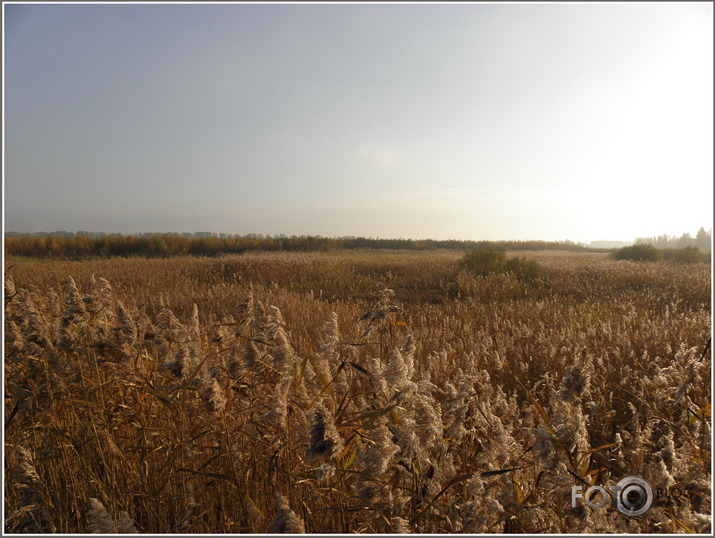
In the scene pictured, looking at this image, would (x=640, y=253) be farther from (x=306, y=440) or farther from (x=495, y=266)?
(x=306, y=440)

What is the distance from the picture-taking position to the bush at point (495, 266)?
991 centimetres

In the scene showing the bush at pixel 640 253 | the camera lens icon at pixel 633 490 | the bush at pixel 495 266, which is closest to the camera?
the camera lens icon at pixel 633 490

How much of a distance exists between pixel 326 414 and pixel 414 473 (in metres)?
0.57

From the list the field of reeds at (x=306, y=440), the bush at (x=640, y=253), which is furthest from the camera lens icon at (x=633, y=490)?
the bush at (x=640, y=253)

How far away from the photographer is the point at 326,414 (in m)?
1.08

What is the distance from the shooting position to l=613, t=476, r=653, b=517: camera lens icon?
4.53 ft

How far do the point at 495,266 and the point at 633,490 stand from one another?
963cm

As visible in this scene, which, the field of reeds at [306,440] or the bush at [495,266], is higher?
the bush at [495,266]

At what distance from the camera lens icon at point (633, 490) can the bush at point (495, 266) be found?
8.37 metres

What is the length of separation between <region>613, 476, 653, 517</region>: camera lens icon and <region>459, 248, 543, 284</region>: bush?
8.37 metres

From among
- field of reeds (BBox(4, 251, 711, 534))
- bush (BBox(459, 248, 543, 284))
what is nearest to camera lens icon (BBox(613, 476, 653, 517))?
field of reeds (BBox(4, 251, 711, 534))

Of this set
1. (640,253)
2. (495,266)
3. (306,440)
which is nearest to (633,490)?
(306,440)

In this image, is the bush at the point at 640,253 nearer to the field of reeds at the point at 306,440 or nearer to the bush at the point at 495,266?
the bush at the point at 495,266

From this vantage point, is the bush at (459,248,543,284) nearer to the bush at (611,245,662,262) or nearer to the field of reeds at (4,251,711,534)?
the field of reeds at (4,251,711,534)
